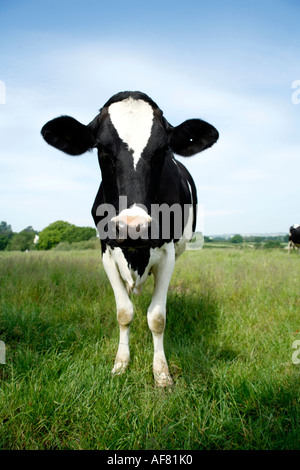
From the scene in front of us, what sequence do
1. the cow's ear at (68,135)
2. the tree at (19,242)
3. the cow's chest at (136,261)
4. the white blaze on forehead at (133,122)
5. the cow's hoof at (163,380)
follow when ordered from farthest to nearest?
the tree at (19,242)
the cow's chest at (136,261)
the cow's ear at (68,135)
the cow's hoof at (163,380)
the white blaze on forehead at (133,122)

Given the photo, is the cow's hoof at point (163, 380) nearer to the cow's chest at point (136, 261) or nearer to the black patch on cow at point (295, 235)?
the cow's chest at point (136, 261)

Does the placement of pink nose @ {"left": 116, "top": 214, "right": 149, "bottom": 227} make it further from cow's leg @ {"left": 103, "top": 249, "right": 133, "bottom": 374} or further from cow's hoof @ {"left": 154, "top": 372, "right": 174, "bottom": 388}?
cow's hoof @ {"left": 154, "top": 372, "right": 174, "bottom": 388}

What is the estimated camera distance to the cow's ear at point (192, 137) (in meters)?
3.15

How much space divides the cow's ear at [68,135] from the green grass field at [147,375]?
1.78 meters

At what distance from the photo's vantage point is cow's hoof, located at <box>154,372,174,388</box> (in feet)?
9.48

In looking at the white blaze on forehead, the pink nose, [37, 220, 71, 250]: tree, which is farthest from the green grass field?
[37, 220, 71, 250]: tree

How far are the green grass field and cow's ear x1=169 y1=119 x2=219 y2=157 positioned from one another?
6.27 ft

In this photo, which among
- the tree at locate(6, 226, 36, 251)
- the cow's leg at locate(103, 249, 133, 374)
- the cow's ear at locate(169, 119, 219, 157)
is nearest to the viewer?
the cow's ear at locate(169, 119, 219, 157)

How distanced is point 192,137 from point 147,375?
2177 mm

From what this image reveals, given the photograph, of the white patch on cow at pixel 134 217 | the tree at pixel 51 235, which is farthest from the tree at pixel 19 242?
the white patch on cow at pixel 134 217

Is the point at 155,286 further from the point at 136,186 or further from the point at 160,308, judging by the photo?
the point at 136,186

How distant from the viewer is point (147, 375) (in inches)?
121

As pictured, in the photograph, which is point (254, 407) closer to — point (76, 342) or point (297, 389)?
point (297, 389)
